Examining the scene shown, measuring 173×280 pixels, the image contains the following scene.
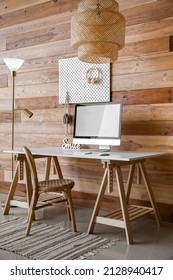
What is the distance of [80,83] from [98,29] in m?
1.03

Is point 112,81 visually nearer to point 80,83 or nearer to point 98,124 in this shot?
point 80,83

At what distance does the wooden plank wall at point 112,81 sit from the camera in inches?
124

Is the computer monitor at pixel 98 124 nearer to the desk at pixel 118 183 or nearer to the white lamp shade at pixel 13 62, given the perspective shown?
the desk at pixel 118 183

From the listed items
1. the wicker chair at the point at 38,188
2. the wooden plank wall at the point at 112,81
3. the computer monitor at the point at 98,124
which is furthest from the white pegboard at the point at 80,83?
the wicker chair at the point at 38,188

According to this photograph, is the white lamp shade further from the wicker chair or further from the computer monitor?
the wicker chair

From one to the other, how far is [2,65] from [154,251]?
10.2 feet

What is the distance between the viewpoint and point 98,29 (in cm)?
269

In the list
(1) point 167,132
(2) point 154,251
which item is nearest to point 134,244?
(2) point 154,251

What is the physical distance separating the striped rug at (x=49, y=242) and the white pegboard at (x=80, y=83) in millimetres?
1368

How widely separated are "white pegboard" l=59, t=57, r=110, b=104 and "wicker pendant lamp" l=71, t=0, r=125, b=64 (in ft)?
2.19

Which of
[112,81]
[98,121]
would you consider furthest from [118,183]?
[112,81]

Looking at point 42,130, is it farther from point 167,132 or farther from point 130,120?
point 167,132

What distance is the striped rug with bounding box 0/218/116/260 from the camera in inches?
93.3

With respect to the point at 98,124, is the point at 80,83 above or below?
above
